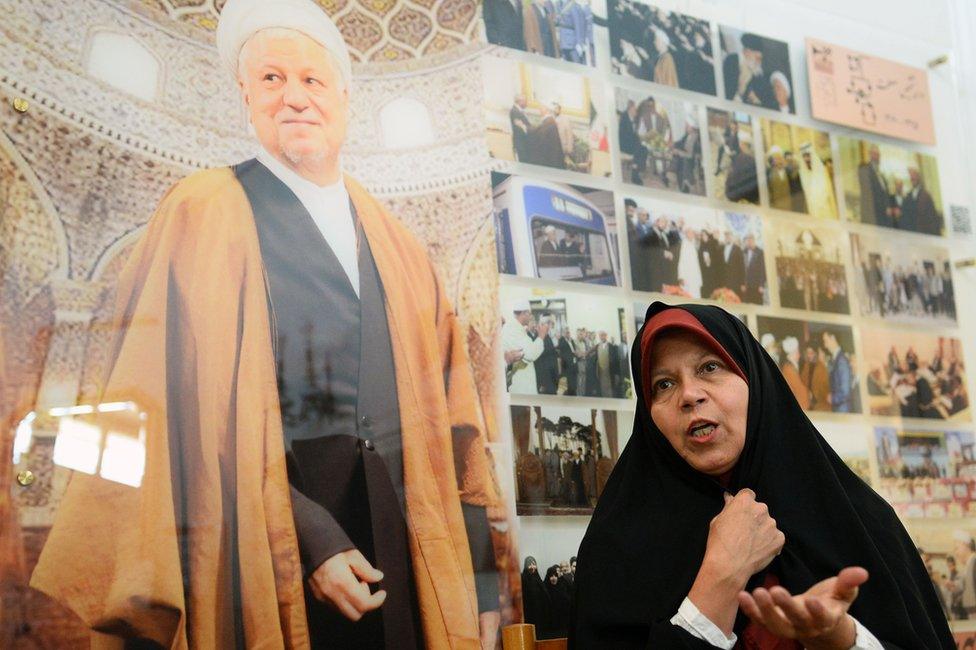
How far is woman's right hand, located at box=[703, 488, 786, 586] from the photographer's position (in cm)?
168

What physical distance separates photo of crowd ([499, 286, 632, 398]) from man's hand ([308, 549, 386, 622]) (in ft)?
1.62

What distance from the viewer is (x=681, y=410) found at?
1.85 meters

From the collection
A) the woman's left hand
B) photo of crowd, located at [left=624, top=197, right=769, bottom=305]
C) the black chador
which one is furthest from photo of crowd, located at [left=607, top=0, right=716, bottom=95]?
the woman's left hand

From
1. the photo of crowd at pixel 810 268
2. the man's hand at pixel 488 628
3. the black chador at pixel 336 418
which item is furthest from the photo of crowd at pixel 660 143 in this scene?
the man's hand at pixel 488 628

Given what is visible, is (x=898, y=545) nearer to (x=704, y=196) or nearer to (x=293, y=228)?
(x=704, y=196)

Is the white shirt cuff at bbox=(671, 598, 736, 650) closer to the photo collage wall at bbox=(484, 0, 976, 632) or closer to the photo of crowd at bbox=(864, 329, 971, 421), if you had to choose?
the photo collage wall at bbox=(484, 0, 976, 632)

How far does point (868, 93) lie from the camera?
2.89 m

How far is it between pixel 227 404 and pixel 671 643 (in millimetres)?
866

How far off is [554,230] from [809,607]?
3.60 feet

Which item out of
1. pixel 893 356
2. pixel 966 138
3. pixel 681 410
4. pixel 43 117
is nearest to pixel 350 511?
pixel 681 410

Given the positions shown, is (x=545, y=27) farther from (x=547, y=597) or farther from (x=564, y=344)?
(x=547, y=597)

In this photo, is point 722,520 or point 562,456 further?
point 562,456

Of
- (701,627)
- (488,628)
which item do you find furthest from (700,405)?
(488,628)

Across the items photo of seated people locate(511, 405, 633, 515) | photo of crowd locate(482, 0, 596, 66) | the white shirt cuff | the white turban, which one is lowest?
the white shirt cuff
